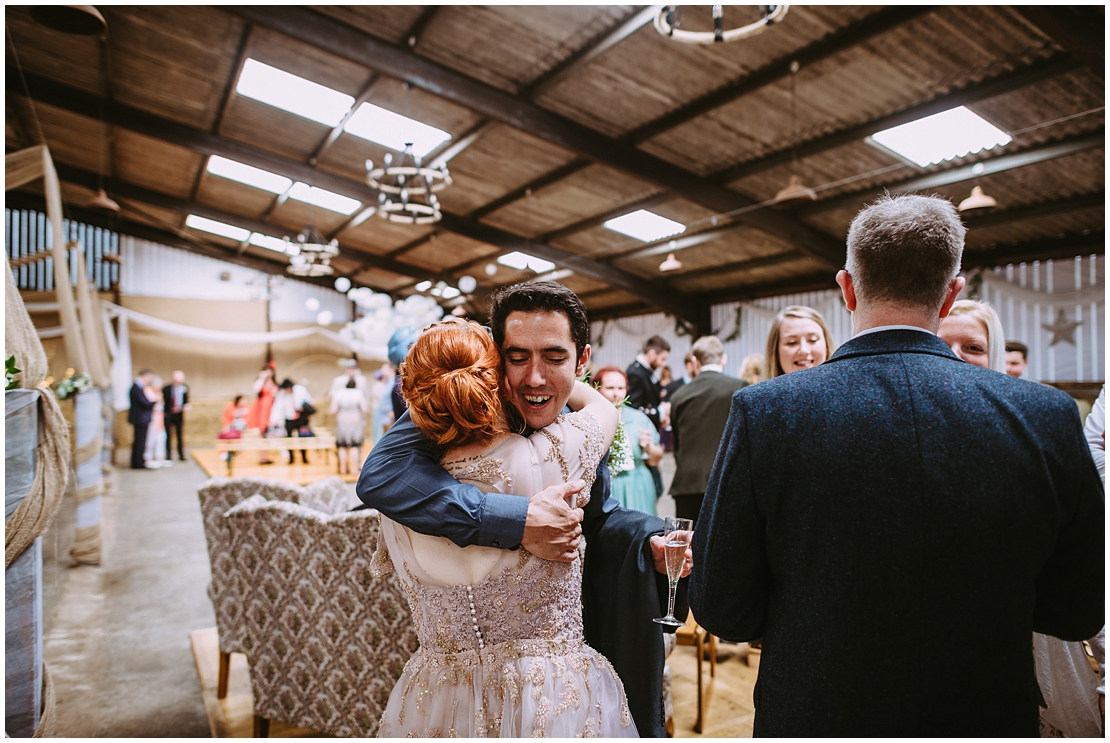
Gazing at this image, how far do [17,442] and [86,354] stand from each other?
3208 mm

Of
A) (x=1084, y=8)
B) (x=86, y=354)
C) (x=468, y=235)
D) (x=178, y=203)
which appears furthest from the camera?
(x=178, y=203)

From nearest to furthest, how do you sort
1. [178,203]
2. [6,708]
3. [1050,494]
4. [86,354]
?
[1050,494]
[6,708]
[86,354]
[178,203]

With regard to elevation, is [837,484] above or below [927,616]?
above

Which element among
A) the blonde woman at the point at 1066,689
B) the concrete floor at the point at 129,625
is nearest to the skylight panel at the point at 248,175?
the concrete floor at the point at 129,625

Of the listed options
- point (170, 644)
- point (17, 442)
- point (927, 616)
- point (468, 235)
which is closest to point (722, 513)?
point (927, 616)

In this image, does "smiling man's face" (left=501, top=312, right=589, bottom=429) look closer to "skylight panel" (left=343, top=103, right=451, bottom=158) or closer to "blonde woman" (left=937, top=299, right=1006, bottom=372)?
"blonde woman" (left=937, top=299, right=1006, bottom=372)

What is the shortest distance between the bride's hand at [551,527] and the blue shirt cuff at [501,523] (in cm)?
1

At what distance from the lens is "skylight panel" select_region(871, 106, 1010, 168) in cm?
579

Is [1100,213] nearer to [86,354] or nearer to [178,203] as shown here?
[86,354]

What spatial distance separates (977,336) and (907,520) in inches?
49.1

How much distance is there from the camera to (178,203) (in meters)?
12.8

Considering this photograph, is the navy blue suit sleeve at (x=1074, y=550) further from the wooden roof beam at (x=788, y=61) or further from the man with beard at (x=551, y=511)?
the wooden roof beam at (x=788, y=61)

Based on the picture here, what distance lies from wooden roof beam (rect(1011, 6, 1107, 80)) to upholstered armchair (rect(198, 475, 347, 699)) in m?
5.12

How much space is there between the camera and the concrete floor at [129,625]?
2.73m
